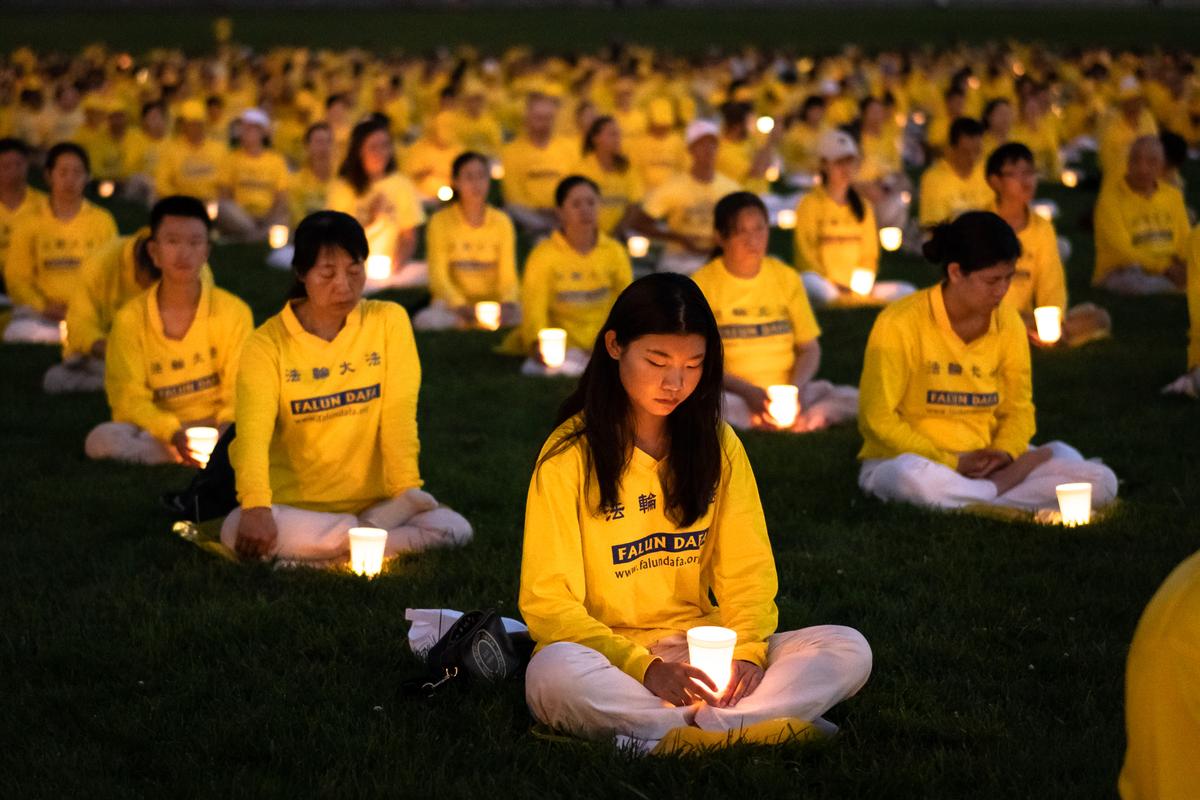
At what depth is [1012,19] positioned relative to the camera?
4719 cm

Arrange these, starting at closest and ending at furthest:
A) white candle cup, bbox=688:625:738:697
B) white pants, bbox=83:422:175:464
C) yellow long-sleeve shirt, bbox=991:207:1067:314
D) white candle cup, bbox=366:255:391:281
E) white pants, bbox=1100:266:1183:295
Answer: white candle cup, bbox=688:625:738:697, white pants, bbox=83:422:175:464, yellow long-sleeve shirt, bbox=991:207:1067:314, white pants, bbox=1100:266:1183:295, white candle cup, bbox=366:255:391:281

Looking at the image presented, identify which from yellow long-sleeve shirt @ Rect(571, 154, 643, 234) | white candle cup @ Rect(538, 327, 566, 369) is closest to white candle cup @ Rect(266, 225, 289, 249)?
yellow long-sleeve shirt @ Rect(571, 154, 643, 234)

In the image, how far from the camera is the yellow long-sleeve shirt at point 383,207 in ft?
41.0

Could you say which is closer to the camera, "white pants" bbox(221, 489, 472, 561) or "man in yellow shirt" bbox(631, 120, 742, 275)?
"white pants" bbox(221, 489, 472, 561)

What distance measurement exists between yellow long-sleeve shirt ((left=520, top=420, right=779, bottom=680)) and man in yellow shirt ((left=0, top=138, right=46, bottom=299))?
7964 millimetres

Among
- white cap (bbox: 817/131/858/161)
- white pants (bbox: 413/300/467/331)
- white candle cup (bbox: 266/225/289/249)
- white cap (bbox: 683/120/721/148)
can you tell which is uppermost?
white cap (bbox: 683/120/721/148)

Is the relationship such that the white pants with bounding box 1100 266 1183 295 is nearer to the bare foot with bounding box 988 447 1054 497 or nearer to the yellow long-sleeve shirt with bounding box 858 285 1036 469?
the yellow long-sleeve shirt with bounding box 858 285 1036 469

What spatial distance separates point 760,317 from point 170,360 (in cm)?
282

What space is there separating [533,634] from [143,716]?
3.71 ft

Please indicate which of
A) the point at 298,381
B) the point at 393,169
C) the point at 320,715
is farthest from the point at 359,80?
the point at 320,715

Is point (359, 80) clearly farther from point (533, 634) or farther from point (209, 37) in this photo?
point (533, 634)

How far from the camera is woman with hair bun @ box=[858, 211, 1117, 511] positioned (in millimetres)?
6699

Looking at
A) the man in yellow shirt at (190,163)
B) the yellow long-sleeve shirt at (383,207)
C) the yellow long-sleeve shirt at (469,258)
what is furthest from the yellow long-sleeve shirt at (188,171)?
the yellow long-sleeve shirt at (469,258)

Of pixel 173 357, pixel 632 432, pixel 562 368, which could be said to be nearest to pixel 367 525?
pixel 173 357
